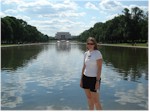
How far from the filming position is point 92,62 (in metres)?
7.74

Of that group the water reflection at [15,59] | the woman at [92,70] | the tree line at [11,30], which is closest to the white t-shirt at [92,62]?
the woman at [92,70]

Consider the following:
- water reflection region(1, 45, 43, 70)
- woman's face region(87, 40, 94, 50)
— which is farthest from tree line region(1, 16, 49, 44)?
woman's face region(87, 40, 94, 50)

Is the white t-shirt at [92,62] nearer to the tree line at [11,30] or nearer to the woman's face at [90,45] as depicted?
the woman's face at [90,45]

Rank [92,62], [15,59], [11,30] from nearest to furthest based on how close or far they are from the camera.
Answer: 1. [92,62]
2. [15,59]
3. [11,30]

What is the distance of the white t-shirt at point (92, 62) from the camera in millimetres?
7720

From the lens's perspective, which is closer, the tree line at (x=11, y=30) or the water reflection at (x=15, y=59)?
the water reflection at (x=15, y=59)

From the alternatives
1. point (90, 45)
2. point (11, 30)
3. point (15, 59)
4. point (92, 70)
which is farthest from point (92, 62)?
point (11, 30)

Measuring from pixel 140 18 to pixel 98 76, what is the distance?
322ft

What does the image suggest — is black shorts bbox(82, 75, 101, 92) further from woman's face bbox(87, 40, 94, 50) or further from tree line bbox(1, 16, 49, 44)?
tree line bbox(1, 16, 49, 44)

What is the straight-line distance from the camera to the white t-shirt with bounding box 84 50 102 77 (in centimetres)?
772

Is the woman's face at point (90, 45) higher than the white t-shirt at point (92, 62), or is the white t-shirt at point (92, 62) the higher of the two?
the woman's face at point (90, 45)

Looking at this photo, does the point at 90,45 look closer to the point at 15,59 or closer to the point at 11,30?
the point at 15,59

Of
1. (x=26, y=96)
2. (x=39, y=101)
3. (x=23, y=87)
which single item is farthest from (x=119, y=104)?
(x=23, y=87)

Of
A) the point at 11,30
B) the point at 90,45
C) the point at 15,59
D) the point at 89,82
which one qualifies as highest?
the point at 11,30
